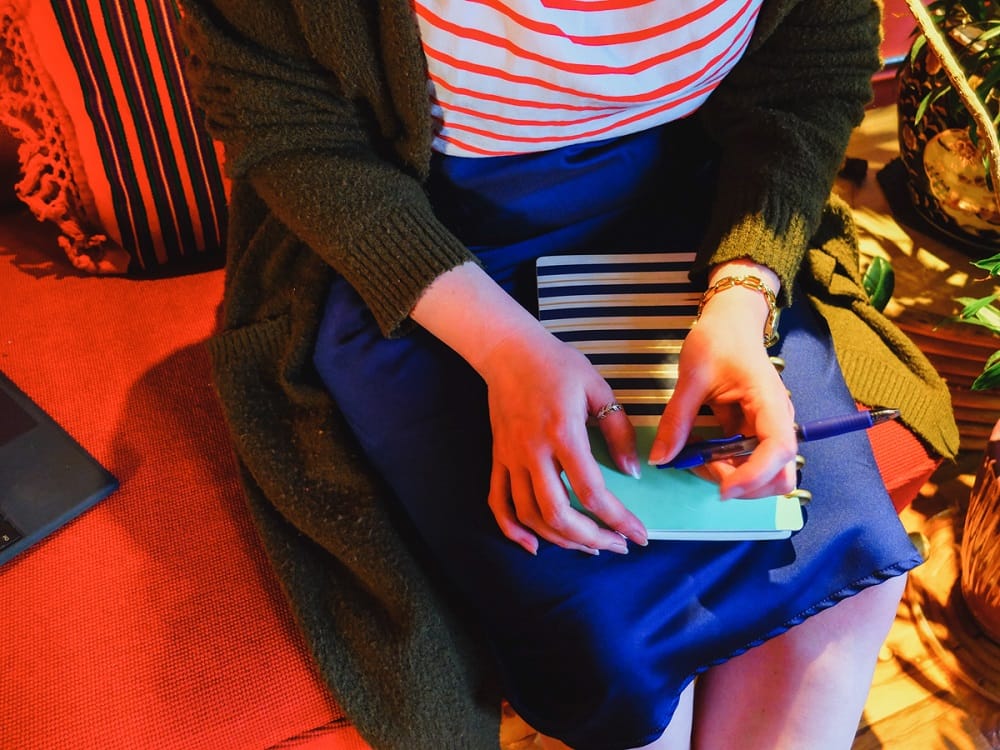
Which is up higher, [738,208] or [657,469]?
[738,208]

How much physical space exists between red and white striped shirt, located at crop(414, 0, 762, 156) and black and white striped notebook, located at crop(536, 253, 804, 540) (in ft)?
0.46

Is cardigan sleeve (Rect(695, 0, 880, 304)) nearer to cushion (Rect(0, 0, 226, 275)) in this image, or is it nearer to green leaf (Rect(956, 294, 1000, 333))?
green leaf (Rect(956, 294, 1000, 333))

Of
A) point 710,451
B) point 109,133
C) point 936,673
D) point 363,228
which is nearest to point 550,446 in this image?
point 710,451

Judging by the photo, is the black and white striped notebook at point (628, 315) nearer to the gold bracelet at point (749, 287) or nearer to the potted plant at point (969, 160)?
the gold bracelet at point (749, 287)

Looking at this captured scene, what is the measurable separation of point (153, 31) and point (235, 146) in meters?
0.36

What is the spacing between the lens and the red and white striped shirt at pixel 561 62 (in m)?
0.67

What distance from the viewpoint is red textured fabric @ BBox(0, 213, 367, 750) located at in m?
0.72

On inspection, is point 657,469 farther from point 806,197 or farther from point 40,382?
point 40,382

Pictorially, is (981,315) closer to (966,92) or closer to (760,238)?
(966,92)

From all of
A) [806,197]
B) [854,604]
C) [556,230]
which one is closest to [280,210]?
[556,230]

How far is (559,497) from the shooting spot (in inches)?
25.0

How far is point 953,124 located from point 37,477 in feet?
4.45

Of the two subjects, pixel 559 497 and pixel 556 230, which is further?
pixel 556 230

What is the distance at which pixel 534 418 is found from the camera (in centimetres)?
65
